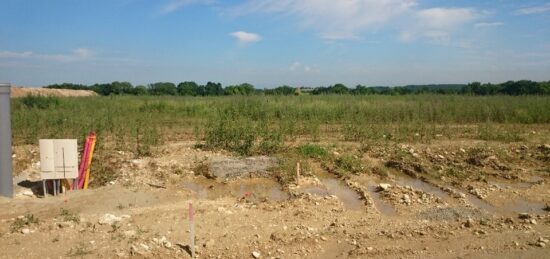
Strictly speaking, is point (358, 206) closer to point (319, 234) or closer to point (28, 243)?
point (319, 234)

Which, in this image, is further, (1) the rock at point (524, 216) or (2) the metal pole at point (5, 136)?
(2) the metal pole at point (5, 136)

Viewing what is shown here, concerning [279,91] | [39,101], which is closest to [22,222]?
[39,101]

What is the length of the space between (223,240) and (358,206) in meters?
2.41

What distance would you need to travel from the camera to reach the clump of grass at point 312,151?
9.09m

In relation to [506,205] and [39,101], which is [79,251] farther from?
[39,101]

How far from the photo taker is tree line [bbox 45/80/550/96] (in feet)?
77.5

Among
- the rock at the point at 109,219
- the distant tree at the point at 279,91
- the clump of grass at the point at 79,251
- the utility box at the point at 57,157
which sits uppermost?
the distant tree at the point at 279,91

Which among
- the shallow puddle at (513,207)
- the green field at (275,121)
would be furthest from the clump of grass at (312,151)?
the shallow puddle at (513,207)

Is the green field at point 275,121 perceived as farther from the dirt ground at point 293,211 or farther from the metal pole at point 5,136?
the metal pole at point 5,136

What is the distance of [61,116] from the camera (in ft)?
40.0

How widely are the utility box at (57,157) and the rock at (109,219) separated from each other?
4.67ft

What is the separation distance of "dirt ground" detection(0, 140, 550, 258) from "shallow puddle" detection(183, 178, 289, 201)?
0.7 inches

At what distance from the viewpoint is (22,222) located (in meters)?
4.95

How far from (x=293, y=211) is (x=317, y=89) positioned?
78.0 ft
